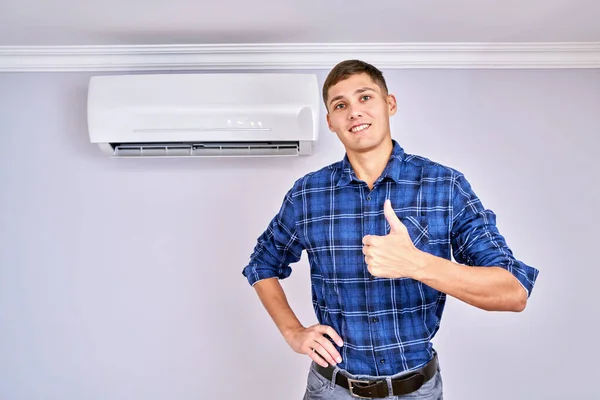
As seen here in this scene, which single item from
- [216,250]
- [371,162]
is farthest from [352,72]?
[216,250]

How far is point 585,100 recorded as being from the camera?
2.29 meters

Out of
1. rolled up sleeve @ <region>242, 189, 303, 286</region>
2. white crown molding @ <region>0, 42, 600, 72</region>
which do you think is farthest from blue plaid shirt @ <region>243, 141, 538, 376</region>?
white crown molding @ <region>0, 42, 600, 72</region>

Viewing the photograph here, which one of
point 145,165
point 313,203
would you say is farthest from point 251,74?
point 313,203

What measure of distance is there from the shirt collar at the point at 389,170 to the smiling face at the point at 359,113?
0.12 ft

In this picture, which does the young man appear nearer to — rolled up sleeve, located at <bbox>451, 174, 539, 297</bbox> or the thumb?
rolled up sleeve, located at <bbox>451, 174, 539, 297</bbox>

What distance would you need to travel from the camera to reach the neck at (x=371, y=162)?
1440mm

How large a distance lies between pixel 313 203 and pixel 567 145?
1434mm

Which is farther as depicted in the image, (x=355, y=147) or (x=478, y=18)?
(x=478, y=18)

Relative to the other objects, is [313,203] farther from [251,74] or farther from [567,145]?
[567,145]

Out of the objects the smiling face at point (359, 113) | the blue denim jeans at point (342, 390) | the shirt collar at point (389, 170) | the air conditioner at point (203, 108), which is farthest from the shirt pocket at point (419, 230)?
the air conditioner at point (203, 108)

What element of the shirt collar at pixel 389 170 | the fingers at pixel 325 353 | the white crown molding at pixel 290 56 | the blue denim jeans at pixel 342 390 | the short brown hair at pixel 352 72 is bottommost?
the blue denim jeans at pixel 342 390

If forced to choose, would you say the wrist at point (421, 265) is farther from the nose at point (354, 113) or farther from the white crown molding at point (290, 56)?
the white crown molding at point (290, 56)

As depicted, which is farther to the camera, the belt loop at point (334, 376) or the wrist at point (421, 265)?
the belt loop at point (334, 376)

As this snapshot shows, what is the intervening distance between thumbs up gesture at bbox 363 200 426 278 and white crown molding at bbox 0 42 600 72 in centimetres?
139
